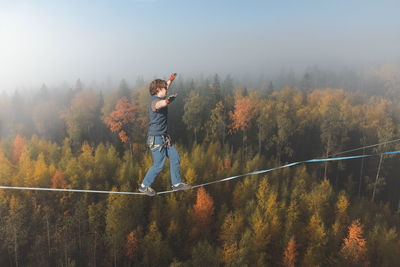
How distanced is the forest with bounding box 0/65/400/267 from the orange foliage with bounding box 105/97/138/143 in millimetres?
399

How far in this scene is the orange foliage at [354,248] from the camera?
66812 mm

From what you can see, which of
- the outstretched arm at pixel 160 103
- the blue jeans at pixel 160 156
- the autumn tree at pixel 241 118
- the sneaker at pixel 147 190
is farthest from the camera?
the autumn tree at pixel 241 118

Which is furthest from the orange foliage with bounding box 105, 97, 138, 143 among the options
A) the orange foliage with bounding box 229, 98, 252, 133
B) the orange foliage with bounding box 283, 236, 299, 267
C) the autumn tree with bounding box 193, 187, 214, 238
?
the orange foliage with bounding box 283, 236, 299, 267

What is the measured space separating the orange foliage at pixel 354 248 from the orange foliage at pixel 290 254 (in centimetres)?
1125

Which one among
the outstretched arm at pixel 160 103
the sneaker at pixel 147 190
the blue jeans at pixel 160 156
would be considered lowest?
the sneaker at pixel 147 190

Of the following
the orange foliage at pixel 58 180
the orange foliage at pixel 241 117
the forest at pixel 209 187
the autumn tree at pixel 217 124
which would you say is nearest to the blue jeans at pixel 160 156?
the forest at pixel 209 187

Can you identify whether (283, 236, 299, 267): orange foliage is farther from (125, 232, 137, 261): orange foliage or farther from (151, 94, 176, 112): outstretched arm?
(151, 94, 176, 112): outstretched arm

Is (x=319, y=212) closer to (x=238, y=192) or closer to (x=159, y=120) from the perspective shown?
(x=238, y=192)

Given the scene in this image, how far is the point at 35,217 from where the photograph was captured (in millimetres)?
75500

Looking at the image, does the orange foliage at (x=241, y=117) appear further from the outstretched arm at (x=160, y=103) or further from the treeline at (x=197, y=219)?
the outstretched arm at (x=160, y=103)

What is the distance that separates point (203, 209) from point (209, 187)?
743 centimetres

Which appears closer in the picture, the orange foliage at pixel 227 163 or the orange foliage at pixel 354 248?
the orange foliage at pixel 354 248

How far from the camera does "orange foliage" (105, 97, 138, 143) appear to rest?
65250 millimetres

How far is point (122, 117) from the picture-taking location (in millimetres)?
70750
